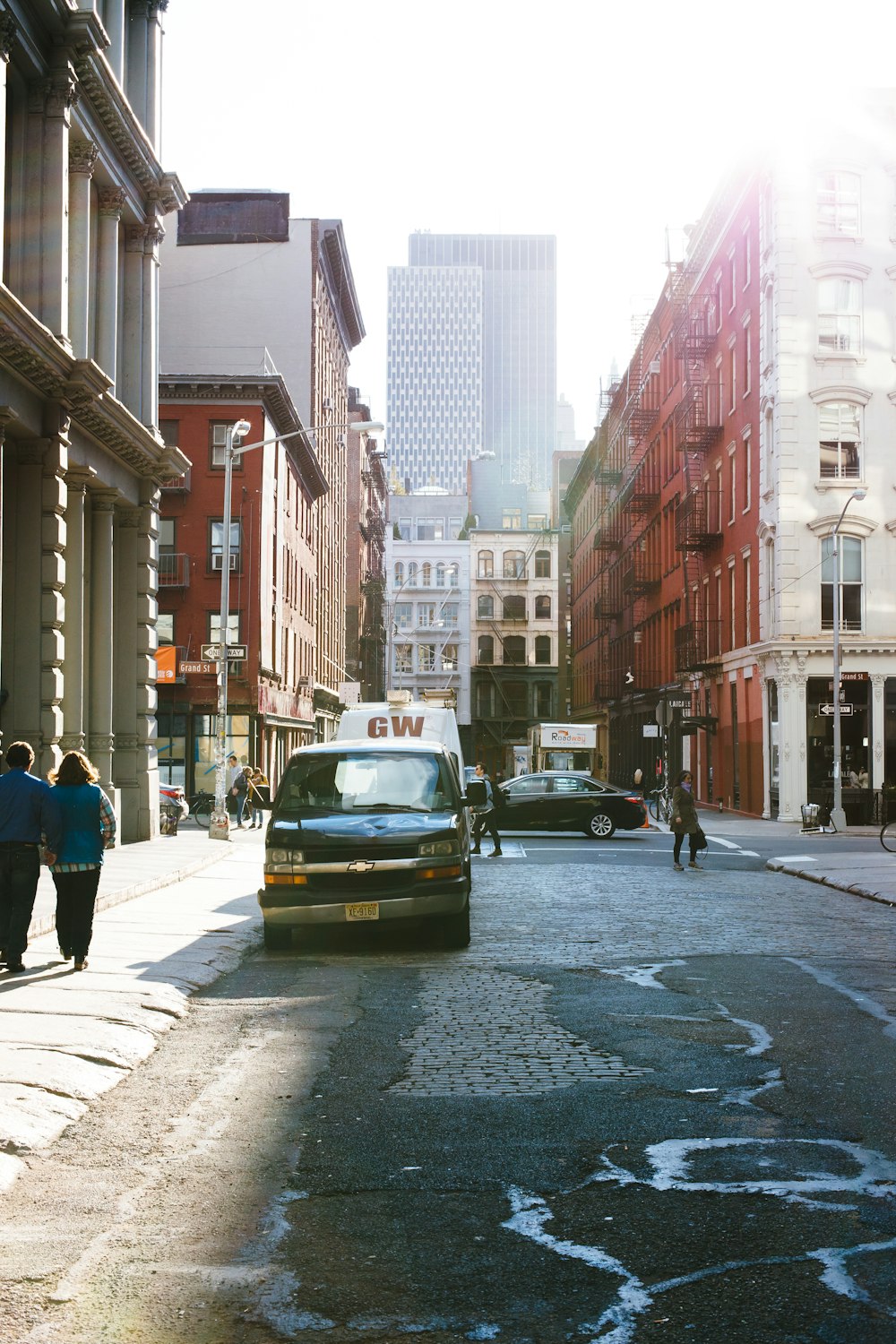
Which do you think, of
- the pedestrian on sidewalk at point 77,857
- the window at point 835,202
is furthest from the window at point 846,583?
the pedestrian on sidewalk at point 77,857

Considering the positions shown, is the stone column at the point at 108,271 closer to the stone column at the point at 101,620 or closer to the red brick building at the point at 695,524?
the stone column at the point at 101,620

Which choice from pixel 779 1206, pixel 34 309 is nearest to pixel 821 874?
pixel 34 309

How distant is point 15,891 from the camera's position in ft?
37.0

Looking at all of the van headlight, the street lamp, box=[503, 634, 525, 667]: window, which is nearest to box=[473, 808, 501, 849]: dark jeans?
the street lamp

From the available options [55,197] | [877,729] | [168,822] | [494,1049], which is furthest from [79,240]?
[877,729]

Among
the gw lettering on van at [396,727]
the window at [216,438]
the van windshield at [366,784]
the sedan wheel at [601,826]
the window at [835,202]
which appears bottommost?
the sedan wheel at [601,826]

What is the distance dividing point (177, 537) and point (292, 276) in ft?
54.1

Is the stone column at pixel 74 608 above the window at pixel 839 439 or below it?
below

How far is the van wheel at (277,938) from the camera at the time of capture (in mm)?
13242

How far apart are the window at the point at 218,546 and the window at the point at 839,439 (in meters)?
19.1

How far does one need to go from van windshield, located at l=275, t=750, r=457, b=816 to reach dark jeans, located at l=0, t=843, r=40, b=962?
9.25ft

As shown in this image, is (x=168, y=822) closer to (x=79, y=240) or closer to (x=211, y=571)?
(x=79, y=240)

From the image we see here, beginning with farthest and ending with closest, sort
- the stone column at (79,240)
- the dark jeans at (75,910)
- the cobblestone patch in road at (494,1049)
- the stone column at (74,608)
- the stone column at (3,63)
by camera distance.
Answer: the stone column at (79,240) → the stone column at (74,608) → the stone column at (3,63) → the dark jeans at (75,910) → the cobblestone patch in road at (494,1049)

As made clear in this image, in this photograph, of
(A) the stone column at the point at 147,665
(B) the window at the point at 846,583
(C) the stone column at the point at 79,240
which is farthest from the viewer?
(B) the window at the point at 846,583
